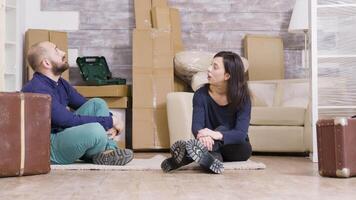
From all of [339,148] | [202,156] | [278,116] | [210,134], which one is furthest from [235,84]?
[278,116]

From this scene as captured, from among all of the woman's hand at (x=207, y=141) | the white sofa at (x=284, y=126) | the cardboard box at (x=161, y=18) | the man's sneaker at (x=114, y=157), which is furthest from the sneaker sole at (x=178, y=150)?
the cardboard box at (x=161, y=18)

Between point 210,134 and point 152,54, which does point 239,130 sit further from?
point 152,54

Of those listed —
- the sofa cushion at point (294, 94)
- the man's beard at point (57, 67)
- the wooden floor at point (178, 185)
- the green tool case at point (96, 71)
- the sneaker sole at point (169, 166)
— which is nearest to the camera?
the wooden floor at point (178, 185)

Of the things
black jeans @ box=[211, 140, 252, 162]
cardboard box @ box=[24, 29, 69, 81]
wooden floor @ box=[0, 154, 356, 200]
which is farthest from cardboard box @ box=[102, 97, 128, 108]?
wooden floor @ box=[0, 154, 356, 200]

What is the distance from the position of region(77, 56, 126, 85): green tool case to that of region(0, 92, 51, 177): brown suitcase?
1995mm

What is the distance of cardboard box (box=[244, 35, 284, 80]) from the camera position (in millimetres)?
4828

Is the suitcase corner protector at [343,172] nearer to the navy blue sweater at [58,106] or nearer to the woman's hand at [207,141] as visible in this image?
the woman's hand at [207,141]

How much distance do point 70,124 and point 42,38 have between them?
196 centimetres

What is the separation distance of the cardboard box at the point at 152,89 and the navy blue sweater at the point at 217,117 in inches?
64.7

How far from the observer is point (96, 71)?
4.68m

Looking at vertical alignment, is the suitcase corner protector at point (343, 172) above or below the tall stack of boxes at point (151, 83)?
below

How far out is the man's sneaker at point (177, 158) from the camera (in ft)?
8.18

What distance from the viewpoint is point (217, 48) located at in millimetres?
5016

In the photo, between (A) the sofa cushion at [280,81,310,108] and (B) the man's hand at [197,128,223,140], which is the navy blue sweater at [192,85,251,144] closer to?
(B) the man's hand at [197,128,223,140]
